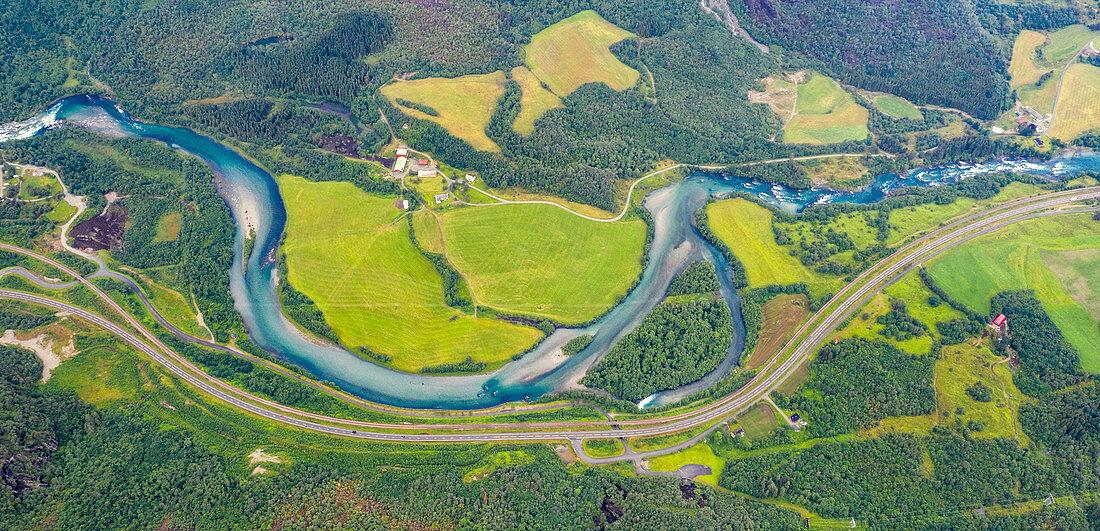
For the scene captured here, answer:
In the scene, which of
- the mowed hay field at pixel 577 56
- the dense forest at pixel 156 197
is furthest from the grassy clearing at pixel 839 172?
the dense forest at pixel 156 197

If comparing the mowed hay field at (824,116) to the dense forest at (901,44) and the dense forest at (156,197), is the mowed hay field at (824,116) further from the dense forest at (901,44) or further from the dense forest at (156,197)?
the dense forest at (156,197)

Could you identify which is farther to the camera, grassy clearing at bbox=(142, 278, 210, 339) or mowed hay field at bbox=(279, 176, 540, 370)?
grassy clearing at bbox=(142, 278, 210, 339)

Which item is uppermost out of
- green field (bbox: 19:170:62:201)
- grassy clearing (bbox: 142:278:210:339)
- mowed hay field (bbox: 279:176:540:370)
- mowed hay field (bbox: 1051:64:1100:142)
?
mowed hay field (bbox: 1051:64:1100:142)

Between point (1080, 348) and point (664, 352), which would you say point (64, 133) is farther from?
point (1080, 348)

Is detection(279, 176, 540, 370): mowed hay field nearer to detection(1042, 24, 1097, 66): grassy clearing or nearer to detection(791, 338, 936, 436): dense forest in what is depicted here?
detection(791, 338, 936, 436): dense forest

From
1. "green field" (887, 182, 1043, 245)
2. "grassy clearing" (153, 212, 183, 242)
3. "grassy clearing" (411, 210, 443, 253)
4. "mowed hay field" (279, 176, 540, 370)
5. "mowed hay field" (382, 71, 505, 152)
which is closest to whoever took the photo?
"mowed hay field" (279, 176, 540, 370)

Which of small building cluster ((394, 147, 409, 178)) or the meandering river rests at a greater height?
small building cluster ((394, 147, 409, 178))

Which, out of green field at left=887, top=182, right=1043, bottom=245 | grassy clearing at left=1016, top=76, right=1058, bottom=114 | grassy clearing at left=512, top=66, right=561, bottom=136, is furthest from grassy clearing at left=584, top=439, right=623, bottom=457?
grassy clearing at left=1016, top=76, right=1058, bottom=114

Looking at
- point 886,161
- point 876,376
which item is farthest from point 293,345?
point 886,161

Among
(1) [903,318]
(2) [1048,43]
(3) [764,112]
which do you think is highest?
(2) [1048,43]
